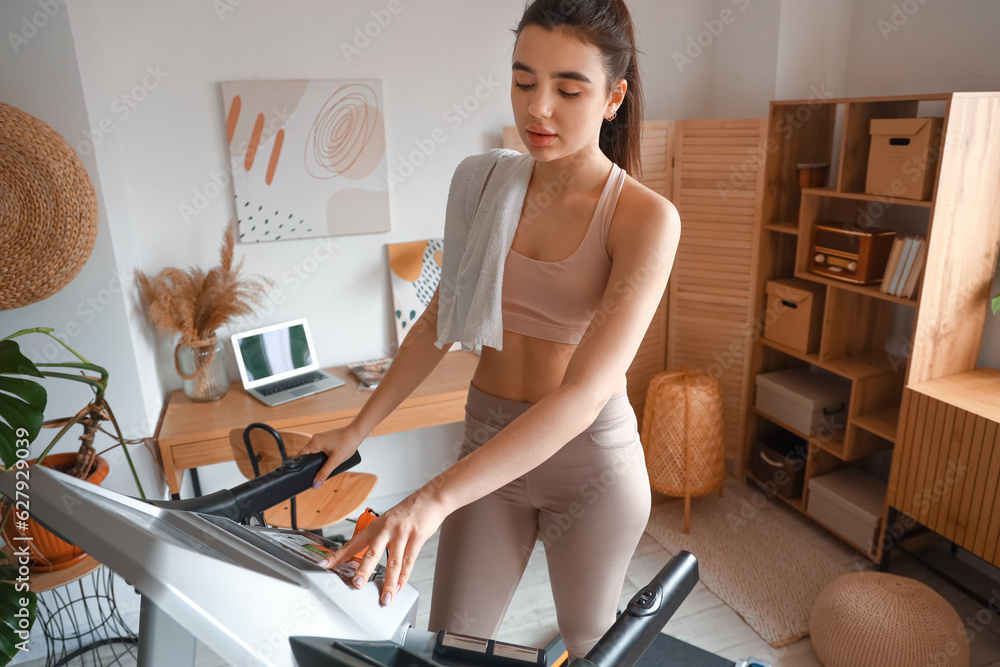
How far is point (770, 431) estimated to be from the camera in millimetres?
3195

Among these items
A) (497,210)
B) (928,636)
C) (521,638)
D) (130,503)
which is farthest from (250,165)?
(928,636)

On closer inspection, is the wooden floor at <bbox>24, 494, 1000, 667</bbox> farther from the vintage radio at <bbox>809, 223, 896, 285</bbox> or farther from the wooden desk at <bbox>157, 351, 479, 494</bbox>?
the vintage radio at <bbox>809, 223, 896, 285</bbox>

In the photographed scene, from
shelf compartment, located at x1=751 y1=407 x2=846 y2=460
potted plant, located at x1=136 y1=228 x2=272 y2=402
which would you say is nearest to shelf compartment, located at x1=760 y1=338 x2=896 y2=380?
shelf compartment, located at x1=751 y1=407 x2=846 y2=460

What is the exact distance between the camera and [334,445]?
1.16 m

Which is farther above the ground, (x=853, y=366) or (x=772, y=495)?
(x=853, y=366)

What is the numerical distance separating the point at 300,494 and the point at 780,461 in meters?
→ 1.97

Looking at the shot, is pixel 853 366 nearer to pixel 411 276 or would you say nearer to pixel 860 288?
pixel 860 288

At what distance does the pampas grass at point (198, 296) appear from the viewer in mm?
2467

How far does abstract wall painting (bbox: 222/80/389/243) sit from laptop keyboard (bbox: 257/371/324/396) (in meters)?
0.57

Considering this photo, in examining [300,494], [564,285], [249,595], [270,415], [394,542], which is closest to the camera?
[249,595]

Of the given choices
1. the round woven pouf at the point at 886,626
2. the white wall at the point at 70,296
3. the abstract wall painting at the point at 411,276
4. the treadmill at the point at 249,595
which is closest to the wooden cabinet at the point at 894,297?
the round woven pouf at the point at 886,626

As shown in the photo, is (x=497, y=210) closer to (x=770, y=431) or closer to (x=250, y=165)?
(x=250, y=165)

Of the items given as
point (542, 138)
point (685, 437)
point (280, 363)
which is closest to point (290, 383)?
point (280, 363)

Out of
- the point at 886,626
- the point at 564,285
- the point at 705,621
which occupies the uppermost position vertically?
the point at 564,285
